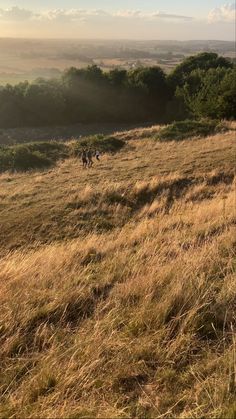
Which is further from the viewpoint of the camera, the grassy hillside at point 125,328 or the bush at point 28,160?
the bush at point 28,160

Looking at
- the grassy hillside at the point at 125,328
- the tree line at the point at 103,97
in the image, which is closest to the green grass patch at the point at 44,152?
the grassy hillside at the point at 125,328

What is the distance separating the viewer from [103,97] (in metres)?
58.4

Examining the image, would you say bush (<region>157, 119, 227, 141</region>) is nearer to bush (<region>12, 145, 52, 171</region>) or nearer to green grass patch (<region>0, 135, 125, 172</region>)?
green grass patch (<region>0, 135, 125, 172</region>)

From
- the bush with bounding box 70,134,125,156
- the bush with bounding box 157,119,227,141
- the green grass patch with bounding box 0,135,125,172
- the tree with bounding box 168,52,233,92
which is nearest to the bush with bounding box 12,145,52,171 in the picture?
the green grass patch with bounding box 0,135,125,172

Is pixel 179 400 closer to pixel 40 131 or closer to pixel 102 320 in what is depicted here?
pixel 102 320

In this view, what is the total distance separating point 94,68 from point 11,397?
60.7 m

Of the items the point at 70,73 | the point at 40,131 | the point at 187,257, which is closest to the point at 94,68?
the point at 70,73

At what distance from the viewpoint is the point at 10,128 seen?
5338 centimetres

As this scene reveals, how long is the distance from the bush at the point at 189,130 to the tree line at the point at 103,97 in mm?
22305

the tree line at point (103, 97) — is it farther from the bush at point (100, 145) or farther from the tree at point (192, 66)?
the bush at point (100, 145)

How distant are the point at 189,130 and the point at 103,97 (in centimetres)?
3132

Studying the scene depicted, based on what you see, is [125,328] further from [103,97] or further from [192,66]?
[192,66]

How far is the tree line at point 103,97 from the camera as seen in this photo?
54875mm

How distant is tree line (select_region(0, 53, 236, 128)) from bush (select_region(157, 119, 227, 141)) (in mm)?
22305
